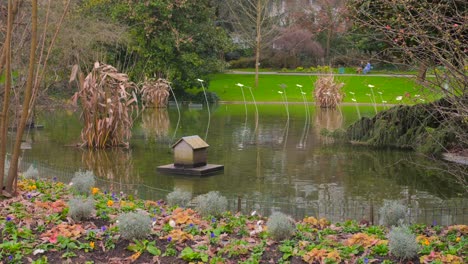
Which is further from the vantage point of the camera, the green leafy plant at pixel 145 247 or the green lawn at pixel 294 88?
the green lawn at pixel 294 88

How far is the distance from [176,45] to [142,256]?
36.3 meters

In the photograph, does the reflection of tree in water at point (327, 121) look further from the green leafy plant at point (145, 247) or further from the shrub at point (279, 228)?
the green leafy plant at point (145, 247)

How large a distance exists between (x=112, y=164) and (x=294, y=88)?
33056 millimetres

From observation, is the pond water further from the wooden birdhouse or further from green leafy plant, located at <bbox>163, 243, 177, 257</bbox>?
green leafy plant, located at <bbox>163, 243, 177, 257</bbox>

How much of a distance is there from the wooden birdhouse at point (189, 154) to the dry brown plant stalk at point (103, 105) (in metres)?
4.73

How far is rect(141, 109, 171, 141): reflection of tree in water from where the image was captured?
2555 centimetres

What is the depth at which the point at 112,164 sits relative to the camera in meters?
18.6

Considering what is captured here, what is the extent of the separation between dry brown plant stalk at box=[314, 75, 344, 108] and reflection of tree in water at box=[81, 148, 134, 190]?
67.4 ft

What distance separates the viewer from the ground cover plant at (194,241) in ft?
23.8

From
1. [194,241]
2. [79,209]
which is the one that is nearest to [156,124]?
[79,209]

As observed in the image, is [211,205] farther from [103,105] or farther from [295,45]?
[295,45]

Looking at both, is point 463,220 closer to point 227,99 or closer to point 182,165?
point 182,165

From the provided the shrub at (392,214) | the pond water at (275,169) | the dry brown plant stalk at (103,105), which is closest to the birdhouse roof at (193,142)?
the pond water at (275,169)

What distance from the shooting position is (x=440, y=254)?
7.30 metres
